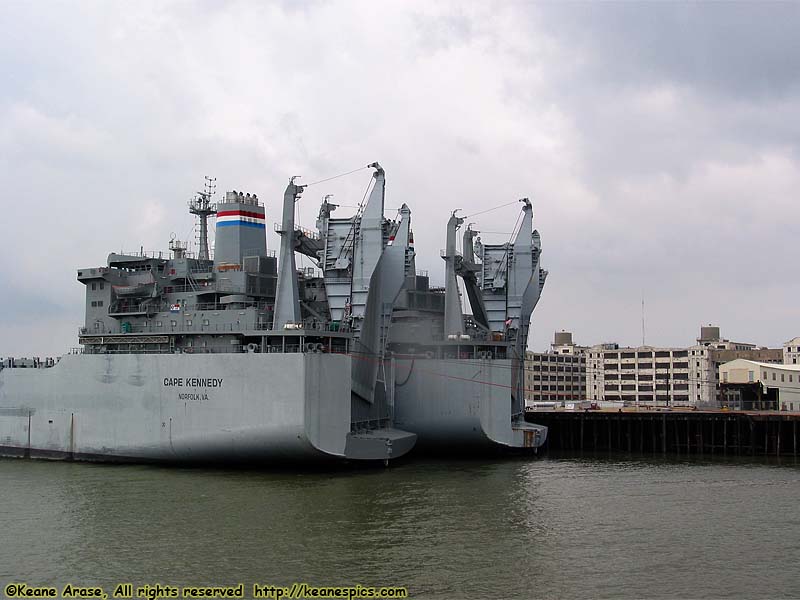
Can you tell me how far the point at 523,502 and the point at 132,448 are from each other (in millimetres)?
15064

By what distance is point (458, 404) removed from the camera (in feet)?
125

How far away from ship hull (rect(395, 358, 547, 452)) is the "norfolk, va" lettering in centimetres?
1004

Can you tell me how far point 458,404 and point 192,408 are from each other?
1168cm

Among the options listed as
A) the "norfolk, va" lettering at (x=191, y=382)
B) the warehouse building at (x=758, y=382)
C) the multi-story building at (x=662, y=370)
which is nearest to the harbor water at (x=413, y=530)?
the "norfolk, va" lettering at (x=191, y=382)

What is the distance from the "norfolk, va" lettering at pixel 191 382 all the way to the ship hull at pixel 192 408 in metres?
0.04

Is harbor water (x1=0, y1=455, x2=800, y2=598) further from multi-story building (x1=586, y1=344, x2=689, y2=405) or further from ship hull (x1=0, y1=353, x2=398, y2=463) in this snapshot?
multi-story building (x1=586, y1=344, x2=689, y2=405)

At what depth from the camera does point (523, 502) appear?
2669 centimetres

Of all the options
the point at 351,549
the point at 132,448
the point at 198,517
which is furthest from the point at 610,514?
the point at 132,448

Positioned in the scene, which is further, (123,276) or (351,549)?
(123,276)

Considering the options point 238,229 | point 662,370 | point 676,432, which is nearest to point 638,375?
point 662,370

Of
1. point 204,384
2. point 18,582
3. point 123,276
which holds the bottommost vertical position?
point 18,582

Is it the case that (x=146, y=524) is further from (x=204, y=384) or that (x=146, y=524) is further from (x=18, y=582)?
(x=204, y=384)

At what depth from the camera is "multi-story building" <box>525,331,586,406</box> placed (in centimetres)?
8700

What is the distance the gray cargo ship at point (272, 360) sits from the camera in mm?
31062
